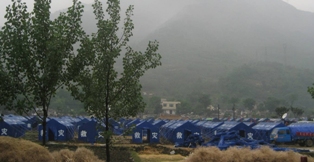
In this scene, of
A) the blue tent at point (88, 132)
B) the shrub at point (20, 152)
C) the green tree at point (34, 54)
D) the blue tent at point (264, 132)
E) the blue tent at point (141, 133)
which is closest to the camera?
the shrub at point (20, 152)

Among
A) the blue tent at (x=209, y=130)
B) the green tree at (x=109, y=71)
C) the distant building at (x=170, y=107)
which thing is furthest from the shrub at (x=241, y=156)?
the distant building at (x=170, y=107)

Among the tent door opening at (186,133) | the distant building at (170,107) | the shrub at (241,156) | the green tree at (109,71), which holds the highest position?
the distant building at (170,107)

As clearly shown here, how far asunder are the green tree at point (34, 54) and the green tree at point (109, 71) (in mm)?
760

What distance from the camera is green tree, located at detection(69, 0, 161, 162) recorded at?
15.0m

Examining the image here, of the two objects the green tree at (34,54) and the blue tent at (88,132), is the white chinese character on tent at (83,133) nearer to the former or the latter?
the blue tent at (88,132)

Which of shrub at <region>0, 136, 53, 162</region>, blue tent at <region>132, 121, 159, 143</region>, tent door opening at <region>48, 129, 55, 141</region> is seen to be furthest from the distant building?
shrub at <region>0, 136, 53, 162</region>

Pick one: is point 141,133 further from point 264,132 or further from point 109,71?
point 109,71

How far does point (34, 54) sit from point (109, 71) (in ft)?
9.52

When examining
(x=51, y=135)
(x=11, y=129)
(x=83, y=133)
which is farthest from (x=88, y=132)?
(x=11, y=129)

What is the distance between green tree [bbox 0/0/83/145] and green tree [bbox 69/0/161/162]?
76cm

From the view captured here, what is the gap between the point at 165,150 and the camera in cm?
→ 2778

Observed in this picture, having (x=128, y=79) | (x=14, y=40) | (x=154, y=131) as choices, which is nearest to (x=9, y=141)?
(x=14, y=40)

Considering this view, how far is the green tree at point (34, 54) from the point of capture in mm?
13977

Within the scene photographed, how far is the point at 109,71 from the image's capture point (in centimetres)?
1527
